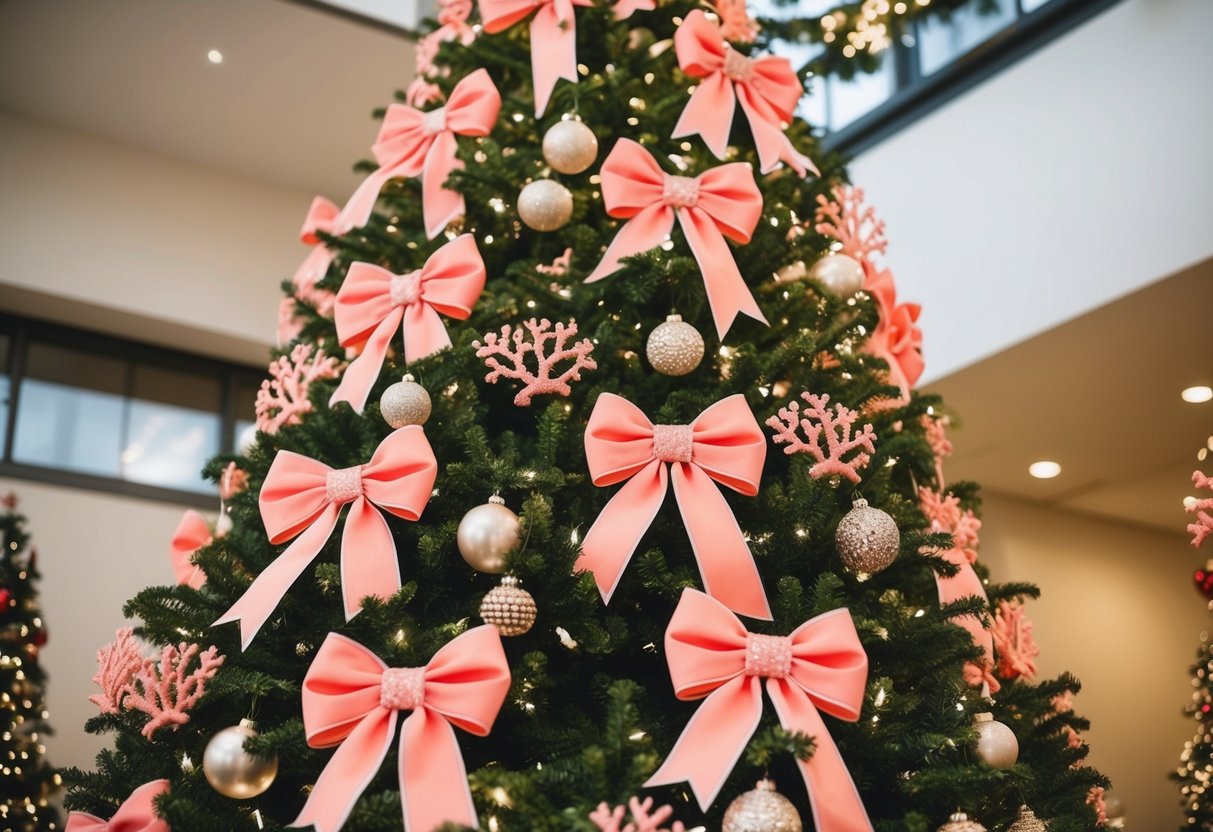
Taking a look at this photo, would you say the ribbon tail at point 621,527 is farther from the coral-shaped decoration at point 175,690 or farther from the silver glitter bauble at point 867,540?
the coral-shaped decoration at point 175,690

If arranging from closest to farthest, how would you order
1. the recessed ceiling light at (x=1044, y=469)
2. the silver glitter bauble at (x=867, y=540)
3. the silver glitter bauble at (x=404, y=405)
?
the silver glitter bauble at (x=867, y=540) < the silver glitter bauble at (x=404, y=405) < the recessed ceiling light at (x=1044, y=469)

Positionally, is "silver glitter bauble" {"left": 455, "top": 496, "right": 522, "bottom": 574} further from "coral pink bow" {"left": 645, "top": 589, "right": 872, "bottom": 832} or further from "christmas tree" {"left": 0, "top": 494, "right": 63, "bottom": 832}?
"christmas tree" {"left": 0, "top": 494, "right": 63, "bottom": 832}

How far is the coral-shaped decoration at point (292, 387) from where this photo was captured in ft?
5.46

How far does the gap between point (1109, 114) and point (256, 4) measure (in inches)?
118

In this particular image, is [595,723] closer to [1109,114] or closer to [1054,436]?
[1109,114]

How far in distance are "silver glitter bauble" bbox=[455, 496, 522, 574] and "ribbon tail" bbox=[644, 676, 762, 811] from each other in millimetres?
Answer: 297

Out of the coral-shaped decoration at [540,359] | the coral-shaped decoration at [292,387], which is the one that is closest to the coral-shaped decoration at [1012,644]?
the coral-shaped decoration at [540,359]

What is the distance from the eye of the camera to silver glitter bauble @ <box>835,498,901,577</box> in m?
1.32

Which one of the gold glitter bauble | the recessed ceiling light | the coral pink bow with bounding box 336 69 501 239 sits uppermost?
the recessed ceiling light

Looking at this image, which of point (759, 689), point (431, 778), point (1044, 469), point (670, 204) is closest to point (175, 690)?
point (431, 778)

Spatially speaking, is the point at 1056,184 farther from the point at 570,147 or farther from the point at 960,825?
the point at 960,825

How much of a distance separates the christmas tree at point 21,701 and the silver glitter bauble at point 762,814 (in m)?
2.63

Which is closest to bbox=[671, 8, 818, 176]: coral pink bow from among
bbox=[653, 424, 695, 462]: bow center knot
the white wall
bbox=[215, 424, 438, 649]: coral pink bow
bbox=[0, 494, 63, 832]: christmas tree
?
bbox=[653, 424, 695, 462]: bow center knot

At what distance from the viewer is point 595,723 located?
4.27ft
